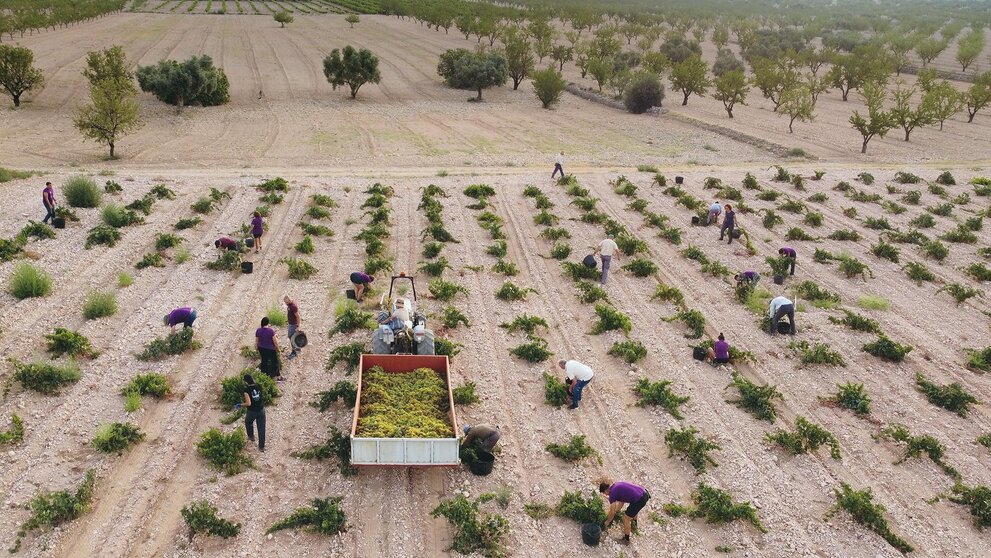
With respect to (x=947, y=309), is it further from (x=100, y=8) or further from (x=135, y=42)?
(x=100, y=8)

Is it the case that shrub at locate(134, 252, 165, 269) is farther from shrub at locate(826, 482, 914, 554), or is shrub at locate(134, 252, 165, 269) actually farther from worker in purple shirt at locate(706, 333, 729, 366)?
shrub at locate(826, 482, 914, 554)

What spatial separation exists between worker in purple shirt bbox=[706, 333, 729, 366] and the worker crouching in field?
225 inches

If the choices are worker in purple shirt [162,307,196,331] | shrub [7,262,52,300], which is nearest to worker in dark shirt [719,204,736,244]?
worker in purple shirt [162,307,196,331]

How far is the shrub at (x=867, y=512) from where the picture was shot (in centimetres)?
963

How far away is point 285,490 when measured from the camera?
1016cm

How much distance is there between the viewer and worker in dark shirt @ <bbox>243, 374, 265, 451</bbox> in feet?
34.7

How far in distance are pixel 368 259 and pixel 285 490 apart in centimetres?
961

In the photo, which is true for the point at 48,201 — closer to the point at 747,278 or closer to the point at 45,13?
the point at 747,278

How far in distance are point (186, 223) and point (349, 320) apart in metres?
8.65

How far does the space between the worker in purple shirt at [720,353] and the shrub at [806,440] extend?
8.37ft

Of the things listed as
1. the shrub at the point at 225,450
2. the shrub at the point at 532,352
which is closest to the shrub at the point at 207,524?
the shrub at the point at 225,450

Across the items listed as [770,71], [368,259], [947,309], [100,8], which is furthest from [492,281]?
[100,8]

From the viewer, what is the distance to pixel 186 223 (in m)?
20.6

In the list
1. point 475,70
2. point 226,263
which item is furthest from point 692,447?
point 475,70
